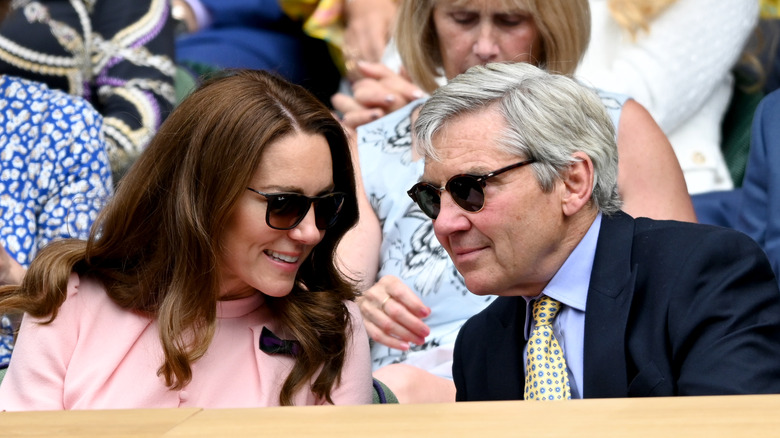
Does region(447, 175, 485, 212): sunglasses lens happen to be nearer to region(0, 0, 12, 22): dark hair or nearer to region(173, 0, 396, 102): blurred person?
region(0, 0, 12, 22): dark hair

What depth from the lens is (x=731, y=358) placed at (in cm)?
195

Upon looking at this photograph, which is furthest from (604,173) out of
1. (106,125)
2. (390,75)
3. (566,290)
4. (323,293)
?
(106,125)

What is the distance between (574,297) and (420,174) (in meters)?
1.16

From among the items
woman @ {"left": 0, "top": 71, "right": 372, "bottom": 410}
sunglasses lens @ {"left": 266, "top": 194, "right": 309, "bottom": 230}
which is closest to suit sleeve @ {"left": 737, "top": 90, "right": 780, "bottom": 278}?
woman @ {"left": 0, "top": 71, "right": 372, "bottom": 410}

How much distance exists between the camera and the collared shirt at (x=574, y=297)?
2170 millimetres

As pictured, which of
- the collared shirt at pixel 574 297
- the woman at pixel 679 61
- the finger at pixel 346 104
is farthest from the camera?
the woman at pixel 679 61

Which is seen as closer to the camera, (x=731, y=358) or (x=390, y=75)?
(x=731, y=358)

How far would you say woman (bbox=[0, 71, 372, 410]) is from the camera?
7.63 ft

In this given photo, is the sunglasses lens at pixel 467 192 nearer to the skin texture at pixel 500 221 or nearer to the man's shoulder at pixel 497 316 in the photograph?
the skin texture at pixel 500 221

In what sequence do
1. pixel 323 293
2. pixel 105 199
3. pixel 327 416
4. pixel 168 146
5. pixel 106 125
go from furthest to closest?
pixel 106 125 → pixel 105 199 → pixel 323 293 → pixel 168 146 → pixel 327 416

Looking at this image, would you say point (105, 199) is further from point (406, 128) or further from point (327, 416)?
point (327, 416)

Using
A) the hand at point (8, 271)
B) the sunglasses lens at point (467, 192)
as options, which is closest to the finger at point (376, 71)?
the hand at point (8, 271)

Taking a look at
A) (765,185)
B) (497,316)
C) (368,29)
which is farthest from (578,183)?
(368,29)

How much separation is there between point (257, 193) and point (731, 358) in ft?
3.33
